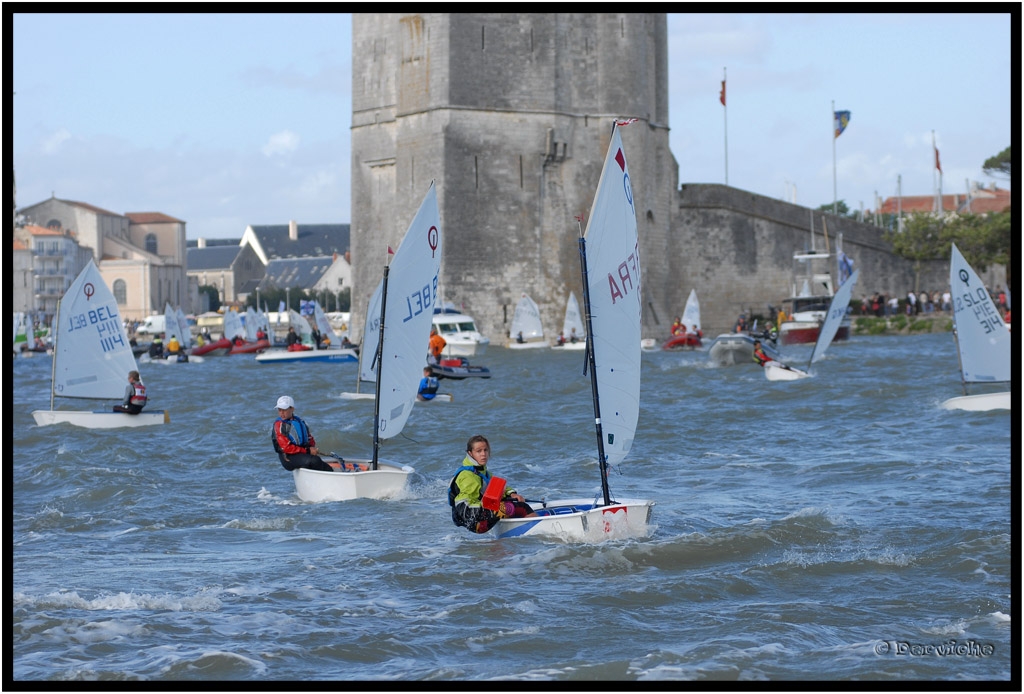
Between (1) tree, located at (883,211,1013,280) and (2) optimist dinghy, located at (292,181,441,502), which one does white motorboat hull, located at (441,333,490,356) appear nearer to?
(1) tree, located at (883,211,1013,280)

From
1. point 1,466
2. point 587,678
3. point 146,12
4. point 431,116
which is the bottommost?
point 587,678

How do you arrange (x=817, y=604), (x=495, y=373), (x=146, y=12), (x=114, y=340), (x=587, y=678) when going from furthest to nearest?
1. (x=495, y=373)
2. (x=114, y=340)
3. (x=817, y=604)
4. (x=587, y=678)
5. (x=146, y=12)

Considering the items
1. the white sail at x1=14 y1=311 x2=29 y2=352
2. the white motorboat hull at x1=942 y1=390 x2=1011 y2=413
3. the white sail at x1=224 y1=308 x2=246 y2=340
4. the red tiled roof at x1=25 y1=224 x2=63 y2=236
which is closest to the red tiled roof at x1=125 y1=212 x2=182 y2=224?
the red tiled roof at x1=25 y1=224 x2=63 y2=236

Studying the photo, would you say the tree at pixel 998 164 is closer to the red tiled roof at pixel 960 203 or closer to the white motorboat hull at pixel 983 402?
the red tiled roof at pixel 960 203

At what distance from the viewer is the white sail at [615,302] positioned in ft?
40.6

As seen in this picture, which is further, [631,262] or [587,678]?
[631,262]

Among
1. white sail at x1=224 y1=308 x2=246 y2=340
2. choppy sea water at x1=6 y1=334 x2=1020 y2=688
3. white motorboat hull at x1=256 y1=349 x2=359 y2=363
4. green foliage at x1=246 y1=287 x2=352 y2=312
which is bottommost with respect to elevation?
choppy sea water at x1=6 y1=334 x2=1020 y2=688

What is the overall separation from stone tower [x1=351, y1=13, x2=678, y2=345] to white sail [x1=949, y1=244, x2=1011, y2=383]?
27153 mm

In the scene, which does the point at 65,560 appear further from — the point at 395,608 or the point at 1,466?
the point at 1,466

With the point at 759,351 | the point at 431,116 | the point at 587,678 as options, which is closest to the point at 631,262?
the point at 587,678

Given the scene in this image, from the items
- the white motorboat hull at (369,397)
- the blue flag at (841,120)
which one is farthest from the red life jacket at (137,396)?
the blue flag at (841,120)

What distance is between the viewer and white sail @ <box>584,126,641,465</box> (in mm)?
12383

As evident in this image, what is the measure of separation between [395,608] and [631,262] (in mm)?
4211

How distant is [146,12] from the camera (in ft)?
23.1
